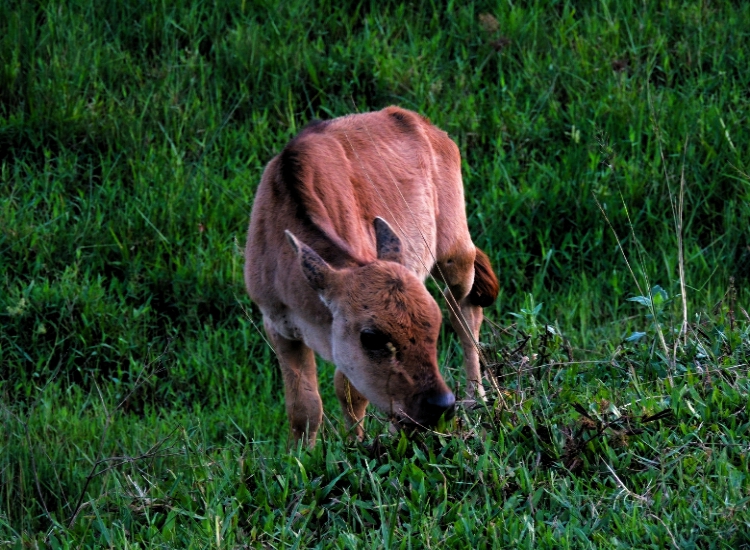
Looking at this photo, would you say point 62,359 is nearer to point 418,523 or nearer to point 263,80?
point 263,80

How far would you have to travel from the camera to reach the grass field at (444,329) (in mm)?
3680

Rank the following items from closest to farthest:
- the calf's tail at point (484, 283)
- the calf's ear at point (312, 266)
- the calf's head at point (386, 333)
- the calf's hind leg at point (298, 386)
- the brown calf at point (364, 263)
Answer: the calf's head at point (386, 333) → the brown calf at point (364, 263) → the calf's ear at point (312, 266) → the calf's hind leg at point (298, 386) → the calf's tail at point (484, 283)

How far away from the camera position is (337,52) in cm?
784

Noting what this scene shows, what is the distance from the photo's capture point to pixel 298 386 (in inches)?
200

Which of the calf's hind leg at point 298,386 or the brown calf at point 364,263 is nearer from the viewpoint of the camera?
the brown calf at point 364,263

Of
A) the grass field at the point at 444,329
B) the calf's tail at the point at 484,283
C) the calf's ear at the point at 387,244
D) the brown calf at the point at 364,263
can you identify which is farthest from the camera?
the calf's tail at the point at 484,283

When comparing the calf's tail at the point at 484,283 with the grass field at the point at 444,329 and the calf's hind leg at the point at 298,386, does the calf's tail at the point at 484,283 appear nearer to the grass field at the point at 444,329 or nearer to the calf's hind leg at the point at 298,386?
the grass field at the point at 444,329

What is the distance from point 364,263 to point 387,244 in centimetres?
19

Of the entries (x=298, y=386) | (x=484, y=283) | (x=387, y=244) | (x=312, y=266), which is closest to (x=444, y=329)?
(x=484, y=283)

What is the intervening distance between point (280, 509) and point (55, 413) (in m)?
2.25

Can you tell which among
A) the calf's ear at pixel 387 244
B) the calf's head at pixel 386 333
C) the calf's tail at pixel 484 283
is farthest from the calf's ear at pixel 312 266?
the calf's tail at pixel 484 283

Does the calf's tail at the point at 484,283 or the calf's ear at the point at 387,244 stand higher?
the calf's ear at the point at 387,244

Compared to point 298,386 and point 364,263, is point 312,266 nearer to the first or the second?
point 364,263

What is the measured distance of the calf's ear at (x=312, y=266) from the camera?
4.52 meters
